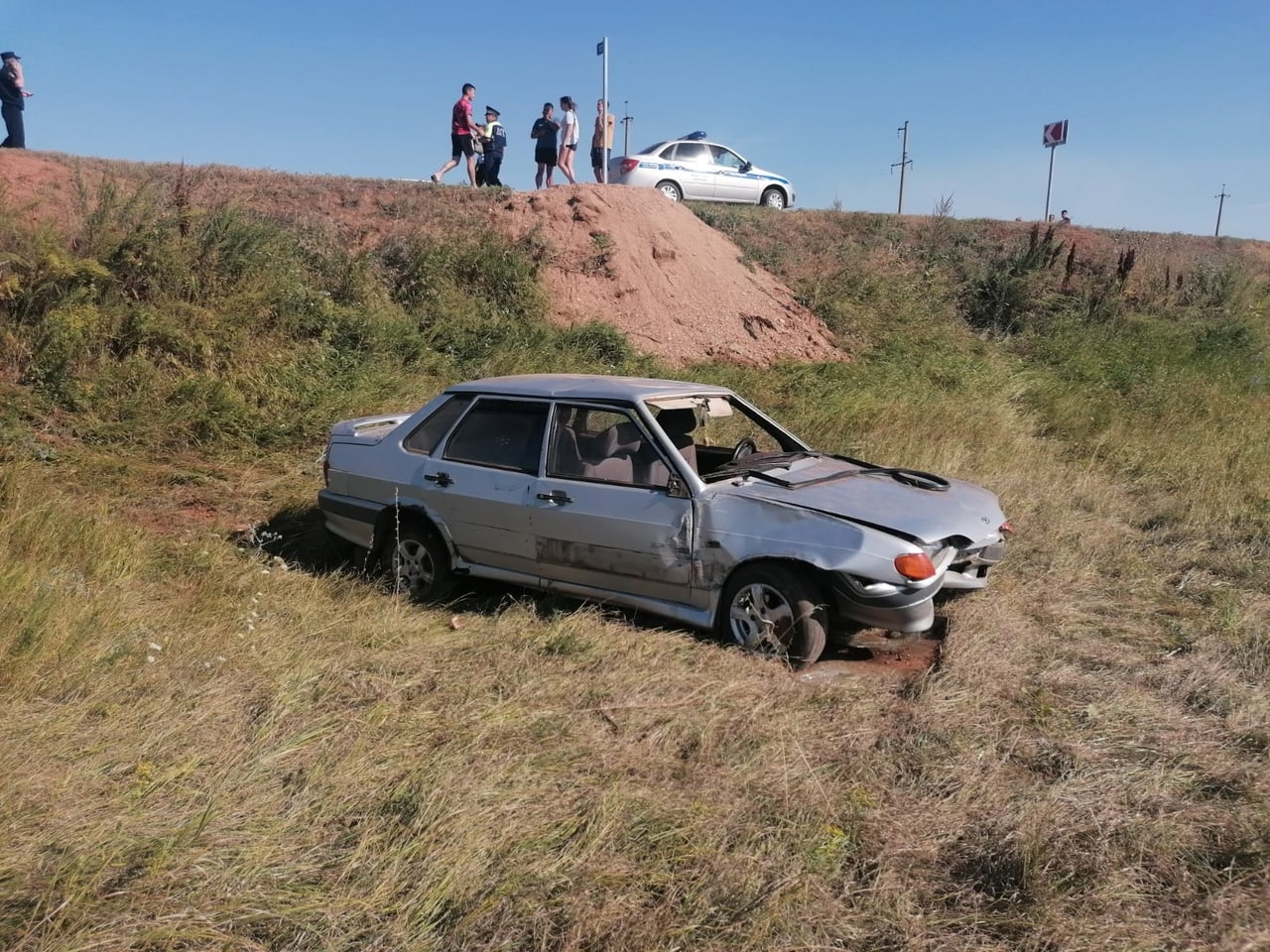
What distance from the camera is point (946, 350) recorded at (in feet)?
50.5

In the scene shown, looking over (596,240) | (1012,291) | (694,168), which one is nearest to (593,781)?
(596,240)

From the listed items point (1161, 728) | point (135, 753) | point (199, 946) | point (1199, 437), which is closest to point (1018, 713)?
point (1161, 728)

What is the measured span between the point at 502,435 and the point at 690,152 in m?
15.0

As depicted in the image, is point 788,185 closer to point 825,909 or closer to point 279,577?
point 279,577

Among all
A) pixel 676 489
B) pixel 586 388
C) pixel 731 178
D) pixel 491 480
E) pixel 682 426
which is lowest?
pixel 491 480

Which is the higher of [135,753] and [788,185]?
[788,185]

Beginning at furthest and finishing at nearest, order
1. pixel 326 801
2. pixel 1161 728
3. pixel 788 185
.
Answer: pixel 788 185, pixel 1161 728, pixel 326 801

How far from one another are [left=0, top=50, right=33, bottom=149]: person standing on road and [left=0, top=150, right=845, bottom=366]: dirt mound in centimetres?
79

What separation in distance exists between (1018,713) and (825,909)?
1.83 meters

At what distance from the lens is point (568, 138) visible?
1631 centimetres

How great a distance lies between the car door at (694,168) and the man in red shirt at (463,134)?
4.65m

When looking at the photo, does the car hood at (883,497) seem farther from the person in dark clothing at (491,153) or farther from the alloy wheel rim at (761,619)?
the person in dark clothing at (491,153)

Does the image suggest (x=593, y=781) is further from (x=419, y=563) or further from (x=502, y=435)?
(x=419, y=563)

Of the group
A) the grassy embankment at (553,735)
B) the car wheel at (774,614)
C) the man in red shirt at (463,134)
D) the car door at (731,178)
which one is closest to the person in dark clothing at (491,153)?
the man in red shirt at (463,134)
